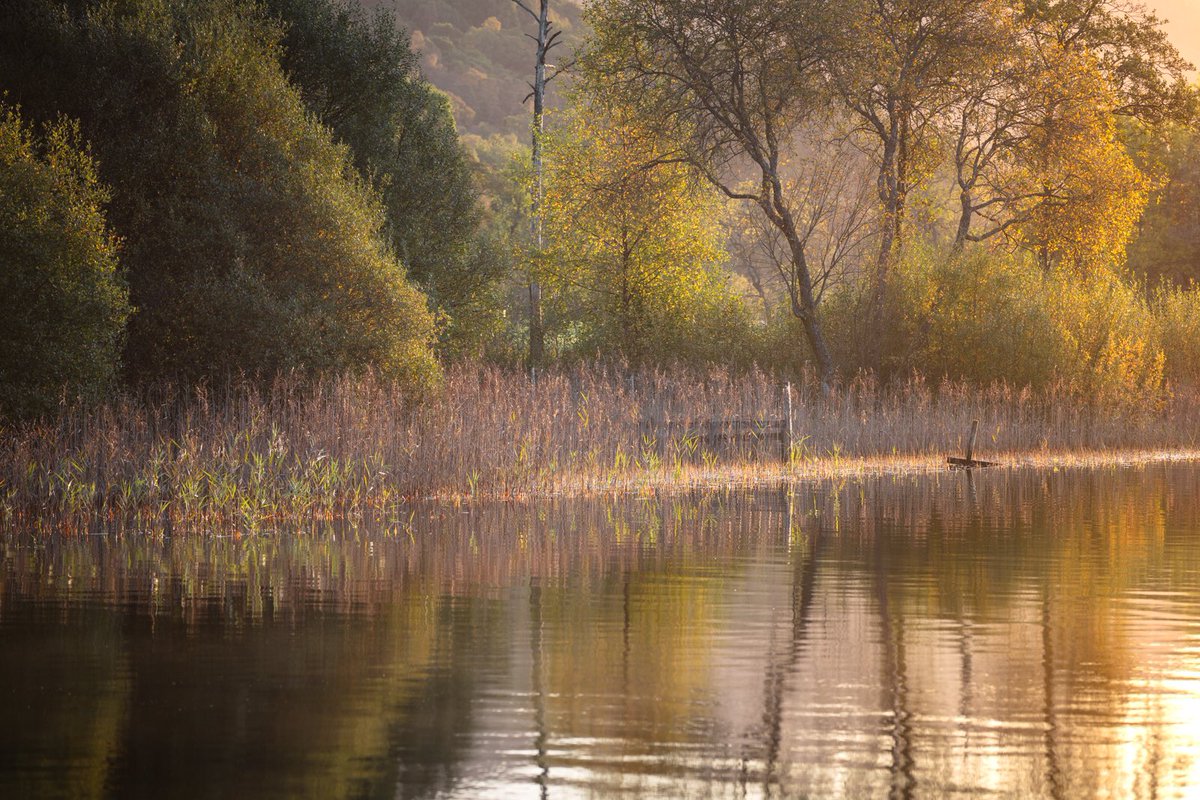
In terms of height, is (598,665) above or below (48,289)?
below

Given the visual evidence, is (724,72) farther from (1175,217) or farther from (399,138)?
(1175,217)

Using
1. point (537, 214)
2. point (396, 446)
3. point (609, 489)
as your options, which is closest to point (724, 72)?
point (537, 214)

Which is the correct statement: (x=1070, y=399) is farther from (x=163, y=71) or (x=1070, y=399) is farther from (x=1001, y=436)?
(x=163, y=71)

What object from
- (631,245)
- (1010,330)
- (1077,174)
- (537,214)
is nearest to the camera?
(1010,330)

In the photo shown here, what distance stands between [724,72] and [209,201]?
15.6 meters

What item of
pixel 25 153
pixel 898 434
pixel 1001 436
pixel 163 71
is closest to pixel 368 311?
pixel 163 71

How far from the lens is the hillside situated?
172m

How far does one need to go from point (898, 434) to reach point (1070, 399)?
5.55m

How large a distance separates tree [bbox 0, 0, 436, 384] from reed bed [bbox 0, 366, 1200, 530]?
0.77 metres

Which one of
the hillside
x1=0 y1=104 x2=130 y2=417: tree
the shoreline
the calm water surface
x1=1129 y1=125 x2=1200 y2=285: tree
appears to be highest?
the hillside

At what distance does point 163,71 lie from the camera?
25578 millimetres

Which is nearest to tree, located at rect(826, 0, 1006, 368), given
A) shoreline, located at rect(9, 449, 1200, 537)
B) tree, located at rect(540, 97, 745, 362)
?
tree, located at rect(540, 97, 745, 362)

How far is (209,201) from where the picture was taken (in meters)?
26.0

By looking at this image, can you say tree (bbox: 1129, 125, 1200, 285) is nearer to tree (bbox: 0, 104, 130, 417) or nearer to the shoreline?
the shoreline
